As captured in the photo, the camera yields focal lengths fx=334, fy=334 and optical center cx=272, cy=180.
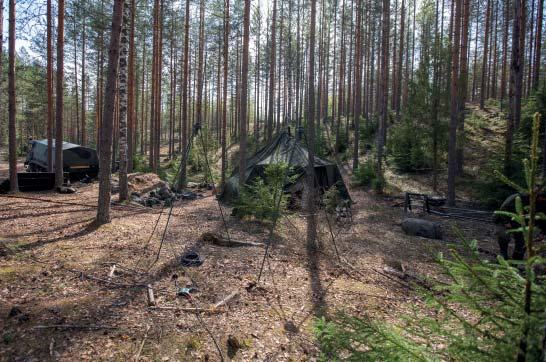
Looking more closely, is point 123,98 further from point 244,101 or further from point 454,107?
point 454,107

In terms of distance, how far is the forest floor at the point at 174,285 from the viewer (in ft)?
11.4

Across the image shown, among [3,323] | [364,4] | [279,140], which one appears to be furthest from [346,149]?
[3,323]

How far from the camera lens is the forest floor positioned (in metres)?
3.47

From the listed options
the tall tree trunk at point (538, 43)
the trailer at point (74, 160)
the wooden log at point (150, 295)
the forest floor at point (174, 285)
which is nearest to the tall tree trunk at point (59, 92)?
the trailer at point (74, 160)

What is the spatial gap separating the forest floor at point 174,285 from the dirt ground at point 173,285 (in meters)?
0.02

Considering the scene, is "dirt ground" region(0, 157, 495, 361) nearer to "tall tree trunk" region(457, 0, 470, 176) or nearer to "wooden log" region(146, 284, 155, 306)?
"wooden log" region(146, 284, 155, 306)

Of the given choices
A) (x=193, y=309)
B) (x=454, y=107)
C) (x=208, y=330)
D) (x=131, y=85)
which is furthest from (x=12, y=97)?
(x=454, y=107)

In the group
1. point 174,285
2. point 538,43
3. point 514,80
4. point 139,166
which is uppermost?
point 538,43

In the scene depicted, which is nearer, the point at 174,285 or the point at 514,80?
the point at 174,285

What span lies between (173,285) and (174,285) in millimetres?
14

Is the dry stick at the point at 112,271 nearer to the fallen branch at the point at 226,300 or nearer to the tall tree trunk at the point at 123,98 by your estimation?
the fallen branch at the point at 226,300

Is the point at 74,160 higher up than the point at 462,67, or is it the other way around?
the point at 462,67

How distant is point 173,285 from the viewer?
16.1ft

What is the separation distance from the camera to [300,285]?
5.48 metres
